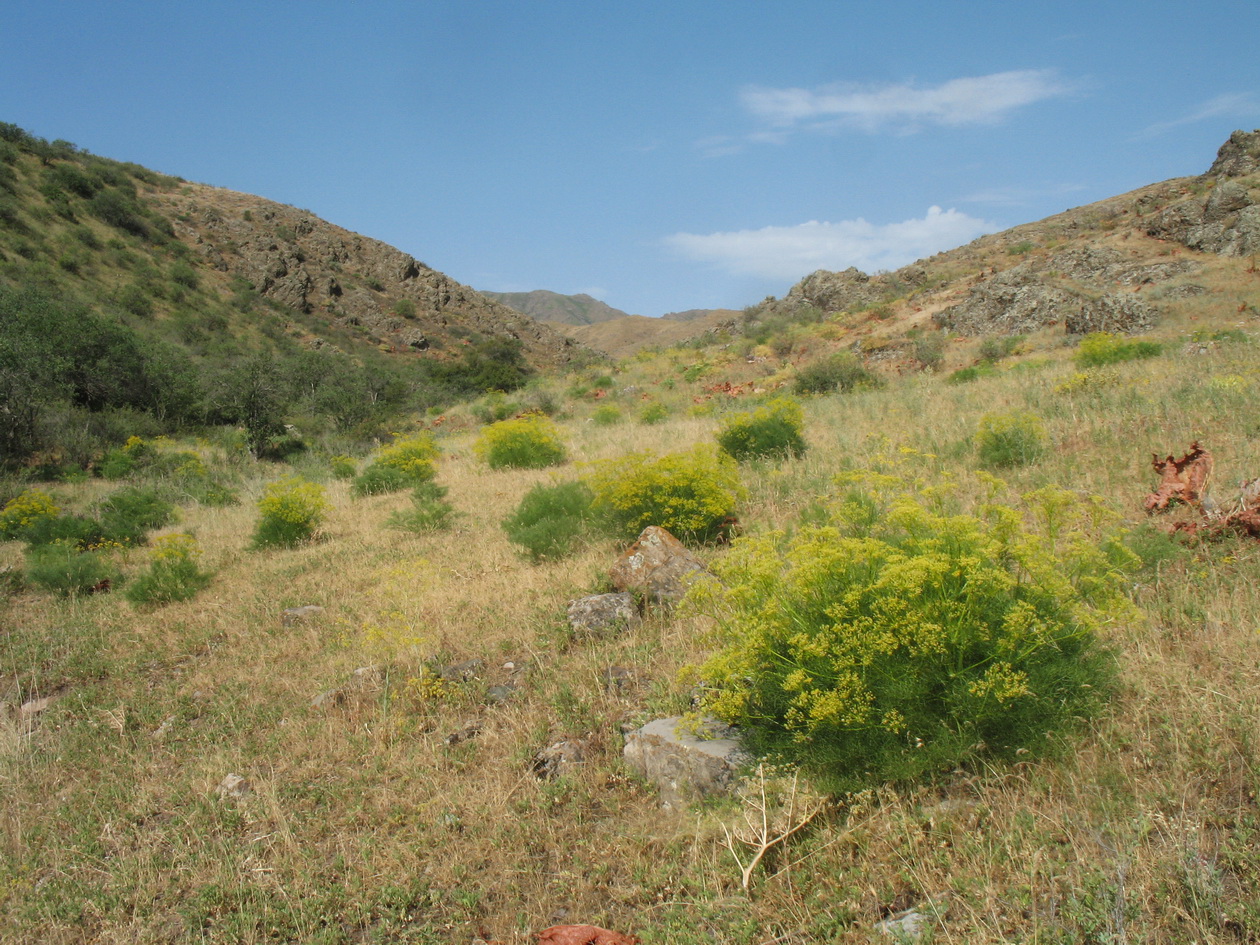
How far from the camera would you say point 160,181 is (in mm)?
56688

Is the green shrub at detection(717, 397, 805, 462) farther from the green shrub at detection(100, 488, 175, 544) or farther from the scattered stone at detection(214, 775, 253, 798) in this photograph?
the green shrub at detection(100, 488, 175, 544)

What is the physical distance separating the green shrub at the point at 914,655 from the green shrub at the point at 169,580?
658 cm

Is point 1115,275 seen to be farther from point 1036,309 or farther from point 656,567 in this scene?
point 656,567

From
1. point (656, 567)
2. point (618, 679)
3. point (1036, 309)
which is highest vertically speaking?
point (1036, 309)

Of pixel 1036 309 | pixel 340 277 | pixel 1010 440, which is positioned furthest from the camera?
pixel 340 277

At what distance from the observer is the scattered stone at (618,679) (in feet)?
13.3

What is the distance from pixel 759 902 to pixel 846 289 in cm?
3181

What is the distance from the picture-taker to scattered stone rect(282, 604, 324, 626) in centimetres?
604

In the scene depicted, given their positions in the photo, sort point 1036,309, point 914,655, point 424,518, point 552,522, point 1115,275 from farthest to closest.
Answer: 1. point 1115,275
2. point 1036,309
3. point 424,518
4. point 552,522
5. point 914,655

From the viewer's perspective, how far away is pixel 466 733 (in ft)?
12.9

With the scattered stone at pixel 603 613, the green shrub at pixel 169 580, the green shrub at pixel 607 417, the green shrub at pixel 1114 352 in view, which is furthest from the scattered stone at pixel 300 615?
the green shrub at pixel 1114 352

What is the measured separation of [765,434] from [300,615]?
564 cm

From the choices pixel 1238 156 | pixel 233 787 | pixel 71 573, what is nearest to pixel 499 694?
Answer: pixel 233 787

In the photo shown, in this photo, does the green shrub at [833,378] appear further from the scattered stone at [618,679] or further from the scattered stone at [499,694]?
the scattered stone at [499,694]
